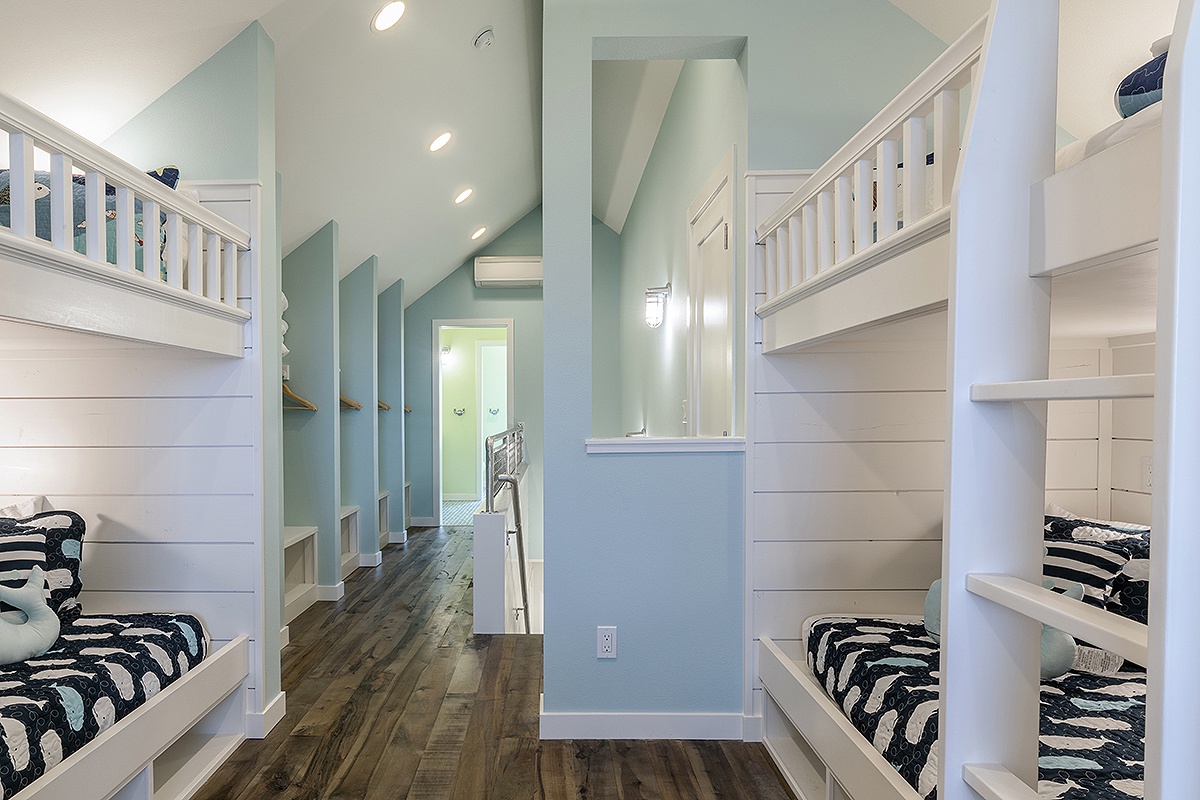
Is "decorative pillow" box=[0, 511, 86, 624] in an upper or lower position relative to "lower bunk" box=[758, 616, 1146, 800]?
upper

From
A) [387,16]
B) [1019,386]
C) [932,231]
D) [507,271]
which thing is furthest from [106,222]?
[507,271]

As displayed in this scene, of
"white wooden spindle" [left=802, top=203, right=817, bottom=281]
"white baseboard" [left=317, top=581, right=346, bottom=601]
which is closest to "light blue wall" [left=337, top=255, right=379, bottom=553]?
"white baseboard" [left=317, top=581, right=346, bottom=601]

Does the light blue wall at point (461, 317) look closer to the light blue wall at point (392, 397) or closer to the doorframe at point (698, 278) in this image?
the light blue wall at point (392, 397)

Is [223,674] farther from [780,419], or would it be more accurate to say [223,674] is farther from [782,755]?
[780,419]

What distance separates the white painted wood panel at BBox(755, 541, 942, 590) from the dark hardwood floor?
581 millimetres

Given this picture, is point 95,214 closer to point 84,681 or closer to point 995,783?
point 84,681

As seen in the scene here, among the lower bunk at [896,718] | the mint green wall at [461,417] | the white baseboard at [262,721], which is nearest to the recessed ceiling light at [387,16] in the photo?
the white baseboard at [262,721]

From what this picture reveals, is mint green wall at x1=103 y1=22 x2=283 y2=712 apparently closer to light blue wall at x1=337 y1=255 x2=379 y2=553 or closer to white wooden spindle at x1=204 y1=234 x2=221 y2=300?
white wooden spindle at x1=204 y1=234 x2=221 y2=300

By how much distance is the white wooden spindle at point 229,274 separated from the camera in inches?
99.8

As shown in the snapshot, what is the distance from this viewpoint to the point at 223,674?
2.47m

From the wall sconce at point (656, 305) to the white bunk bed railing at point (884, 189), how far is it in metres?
2.60

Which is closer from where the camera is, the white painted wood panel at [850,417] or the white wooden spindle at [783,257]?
the white wooden spindle at [783,257]

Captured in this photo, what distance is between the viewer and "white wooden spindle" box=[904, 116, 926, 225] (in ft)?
4.84

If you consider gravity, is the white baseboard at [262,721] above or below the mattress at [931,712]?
below
